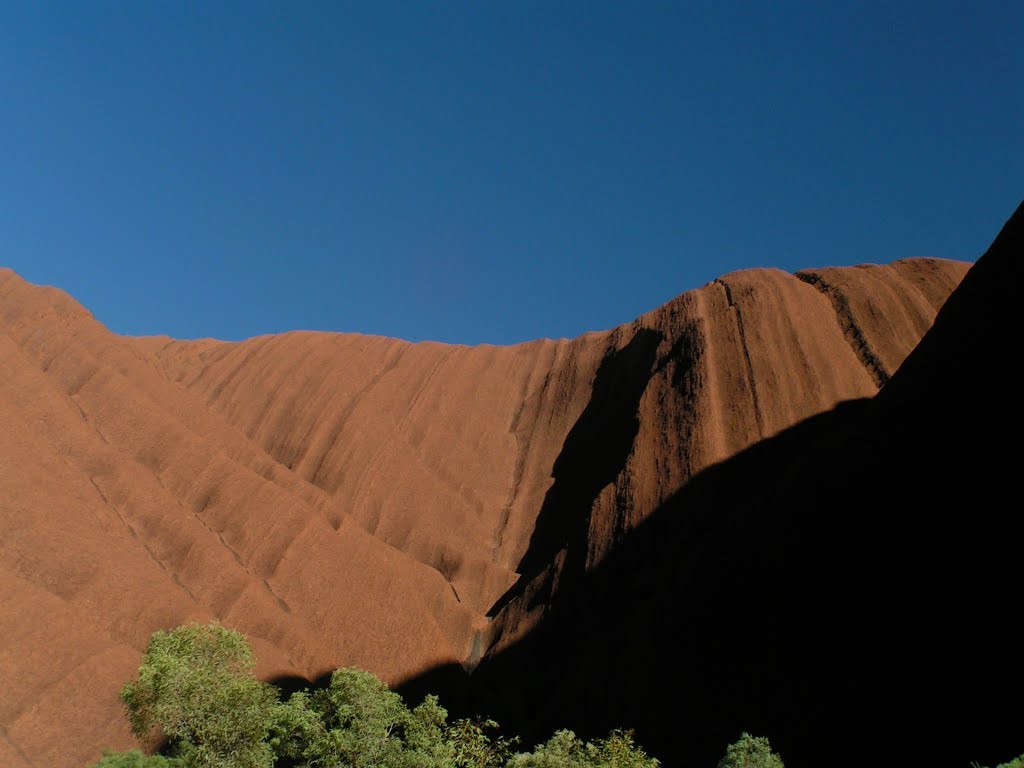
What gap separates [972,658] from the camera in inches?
926

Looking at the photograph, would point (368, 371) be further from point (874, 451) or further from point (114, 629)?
point (874, 451)

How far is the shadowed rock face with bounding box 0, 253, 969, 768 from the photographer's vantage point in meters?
41.3

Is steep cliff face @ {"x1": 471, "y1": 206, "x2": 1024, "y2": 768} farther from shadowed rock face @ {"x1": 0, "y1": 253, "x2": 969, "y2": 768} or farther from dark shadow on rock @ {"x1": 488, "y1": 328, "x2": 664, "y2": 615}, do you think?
dark shadow on rock @ {"x1": 488, "y1": 328, "x2": 664, "y2": 615}

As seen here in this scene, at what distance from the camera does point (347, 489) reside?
66.5m

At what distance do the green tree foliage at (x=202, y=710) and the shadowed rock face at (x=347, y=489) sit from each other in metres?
18.8

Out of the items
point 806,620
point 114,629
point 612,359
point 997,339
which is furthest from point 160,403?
point 997,339

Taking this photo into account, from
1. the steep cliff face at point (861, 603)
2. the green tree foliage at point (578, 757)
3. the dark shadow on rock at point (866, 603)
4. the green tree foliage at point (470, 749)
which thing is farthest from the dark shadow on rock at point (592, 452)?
the green tree foliage at point (578, 757)

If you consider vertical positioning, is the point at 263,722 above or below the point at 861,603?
below

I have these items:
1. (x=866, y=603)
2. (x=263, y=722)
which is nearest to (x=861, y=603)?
(x=866, y=603)

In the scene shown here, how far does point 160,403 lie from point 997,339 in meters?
57.2

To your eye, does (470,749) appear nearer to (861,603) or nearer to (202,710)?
(202,710)

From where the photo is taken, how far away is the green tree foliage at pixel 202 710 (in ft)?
61.9

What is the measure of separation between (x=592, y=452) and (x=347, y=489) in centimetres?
2107

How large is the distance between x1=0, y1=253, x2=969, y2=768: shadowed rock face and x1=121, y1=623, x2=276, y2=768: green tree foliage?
18.8 metres
